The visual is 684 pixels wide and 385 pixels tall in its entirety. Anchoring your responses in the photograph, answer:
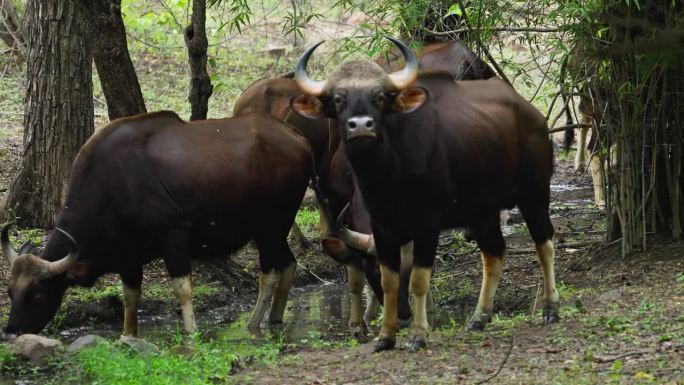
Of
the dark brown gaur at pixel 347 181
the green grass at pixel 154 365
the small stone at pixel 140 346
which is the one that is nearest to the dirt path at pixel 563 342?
the green grass at pixel 154 365

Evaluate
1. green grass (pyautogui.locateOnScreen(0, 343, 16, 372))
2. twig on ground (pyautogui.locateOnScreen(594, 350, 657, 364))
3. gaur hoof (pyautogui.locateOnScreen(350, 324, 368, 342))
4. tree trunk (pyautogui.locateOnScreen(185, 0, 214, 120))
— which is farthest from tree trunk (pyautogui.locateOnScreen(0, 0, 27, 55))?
twig on ground (pyautogui.locateOnScreen(594, 350, 657, 364))

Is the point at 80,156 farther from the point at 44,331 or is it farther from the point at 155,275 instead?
the point at 155,275

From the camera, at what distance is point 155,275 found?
10930 mm

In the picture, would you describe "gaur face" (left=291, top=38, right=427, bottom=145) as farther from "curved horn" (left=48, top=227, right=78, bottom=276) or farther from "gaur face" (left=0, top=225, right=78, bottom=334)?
"gaur face" (left=0, top=225, right=78, bottom=334)

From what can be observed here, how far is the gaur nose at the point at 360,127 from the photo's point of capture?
6.46m

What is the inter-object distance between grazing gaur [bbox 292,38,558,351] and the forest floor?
535 mm

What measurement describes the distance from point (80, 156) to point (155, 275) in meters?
2.49

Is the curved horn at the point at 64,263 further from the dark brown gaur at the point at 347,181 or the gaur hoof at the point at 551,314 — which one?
the gaur hoof at the point at 551,314

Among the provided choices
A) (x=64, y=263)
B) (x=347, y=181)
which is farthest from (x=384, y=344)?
(x=64, y=263)

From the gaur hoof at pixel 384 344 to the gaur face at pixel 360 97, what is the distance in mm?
1356

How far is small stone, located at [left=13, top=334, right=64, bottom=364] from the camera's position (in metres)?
7.34

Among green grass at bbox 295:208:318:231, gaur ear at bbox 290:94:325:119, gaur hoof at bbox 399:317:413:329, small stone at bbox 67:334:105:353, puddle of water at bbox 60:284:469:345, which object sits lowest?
puddle of water at bbox 60:284:469:345

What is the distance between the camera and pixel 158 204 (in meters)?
8.62

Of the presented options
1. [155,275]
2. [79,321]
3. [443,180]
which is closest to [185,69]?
[155,275]
